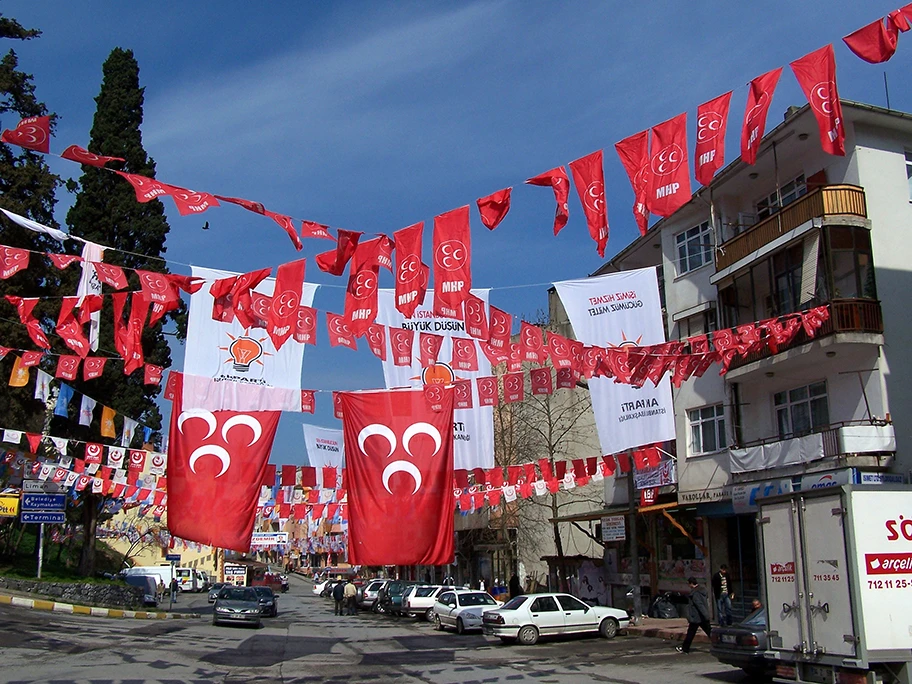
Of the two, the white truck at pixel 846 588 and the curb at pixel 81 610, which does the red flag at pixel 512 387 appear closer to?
the white truck at pixel 846 588

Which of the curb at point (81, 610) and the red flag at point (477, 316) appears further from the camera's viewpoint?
the curb at point (81, 610)

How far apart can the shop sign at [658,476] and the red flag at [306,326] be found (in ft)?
56.7

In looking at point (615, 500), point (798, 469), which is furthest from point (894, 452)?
point (615, 500)

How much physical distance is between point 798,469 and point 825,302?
15.4 feet

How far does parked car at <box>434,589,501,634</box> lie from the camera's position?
93.6 feet

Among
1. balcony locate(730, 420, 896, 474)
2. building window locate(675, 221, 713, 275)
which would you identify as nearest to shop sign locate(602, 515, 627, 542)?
balcony locate(730, 420, 896, 474)

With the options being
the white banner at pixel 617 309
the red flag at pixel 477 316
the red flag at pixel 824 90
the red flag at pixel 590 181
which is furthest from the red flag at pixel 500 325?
the red flag at pixel 824 90

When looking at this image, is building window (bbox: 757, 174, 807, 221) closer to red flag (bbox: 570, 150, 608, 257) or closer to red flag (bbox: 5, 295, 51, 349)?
red flag (bbox: 570, 150, 608, 257)

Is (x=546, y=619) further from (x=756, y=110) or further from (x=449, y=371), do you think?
(x=756, y=110)

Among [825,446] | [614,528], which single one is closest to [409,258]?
[825,446]

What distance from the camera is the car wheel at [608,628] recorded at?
2423 cm

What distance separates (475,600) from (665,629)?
26.2 feet

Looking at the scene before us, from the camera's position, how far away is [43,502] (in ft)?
101

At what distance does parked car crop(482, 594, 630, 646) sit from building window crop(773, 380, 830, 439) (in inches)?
293
